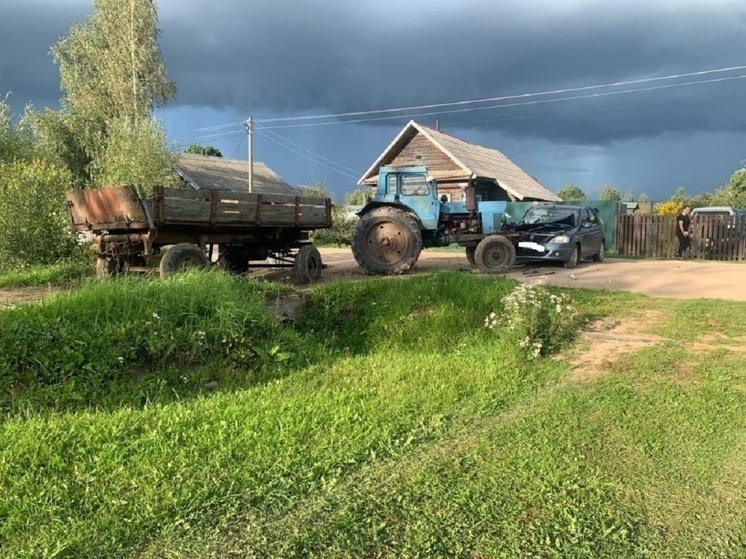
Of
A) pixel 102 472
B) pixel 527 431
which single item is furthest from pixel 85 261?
pixel 527 431

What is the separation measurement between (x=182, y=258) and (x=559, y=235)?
9452 mm

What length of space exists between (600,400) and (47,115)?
3452cm

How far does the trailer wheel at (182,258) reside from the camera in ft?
30.2

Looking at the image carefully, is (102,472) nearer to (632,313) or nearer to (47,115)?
(632,313)

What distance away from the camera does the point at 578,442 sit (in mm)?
3936

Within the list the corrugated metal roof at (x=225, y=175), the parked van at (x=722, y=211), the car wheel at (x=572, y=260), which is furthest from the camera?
the corrugated metal roof at (x=225, y=175)

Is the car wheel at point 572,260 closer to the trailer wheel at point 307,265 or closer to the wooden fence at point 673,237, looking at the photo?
the trailer wheel at point 307,265

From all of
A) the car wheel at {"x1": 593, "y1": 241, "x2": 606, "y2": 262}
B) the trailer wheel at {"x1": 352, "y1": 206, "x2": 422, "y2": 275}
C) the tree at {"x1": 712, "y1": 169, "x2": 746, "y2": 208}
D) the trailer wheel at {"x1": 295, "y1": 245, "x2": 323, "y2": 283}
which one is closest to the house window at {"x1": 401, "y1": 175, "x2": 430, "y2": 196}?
the trailer wheel at {"x1": 352, "y1": 206, "x2": 422, "y2": 275}

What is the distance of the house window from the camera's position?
13906 mm

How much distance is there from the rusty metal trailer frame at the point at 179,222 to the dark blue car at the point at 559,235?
5.79 m

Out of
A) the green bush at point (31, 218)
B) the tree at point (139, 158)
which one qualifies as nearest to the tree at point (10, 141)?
the tree at point (139, 158)

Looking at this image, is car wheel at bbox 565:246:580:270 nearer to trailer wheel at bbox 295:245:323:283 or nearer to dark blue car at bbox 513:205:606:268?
dark blue car at bbox 513:205:606:268

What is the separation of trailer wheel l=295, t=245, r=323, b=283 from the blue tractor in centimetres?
142

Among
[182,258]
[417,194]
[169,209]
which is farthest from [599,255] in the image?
[169,209]
